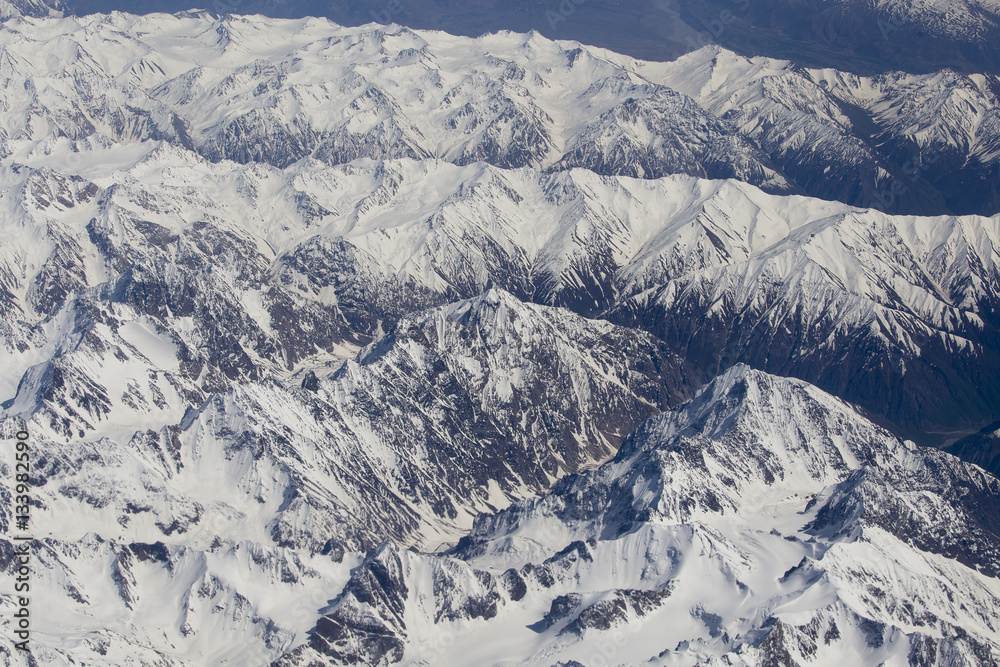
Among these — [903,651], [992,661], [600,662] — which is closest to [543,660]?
[600,662]

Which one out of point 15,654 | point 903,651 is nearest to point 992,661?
point 903,651

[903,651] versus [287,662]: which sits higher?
[903,651]

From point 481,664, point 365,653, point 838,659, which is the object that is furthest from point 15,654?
point 838,659

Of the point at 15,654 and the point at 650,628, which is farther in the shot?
the point at 650,628

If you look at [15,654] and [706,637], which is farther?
[706,637]

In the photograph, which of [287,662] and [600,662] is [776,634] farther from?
[287,662]

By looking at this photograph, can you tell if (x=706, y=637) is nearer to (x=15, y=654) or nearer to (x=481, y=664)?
(x=481, y=664)

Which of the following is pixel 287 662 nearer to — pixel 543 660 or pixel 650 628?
pixel 543 660
